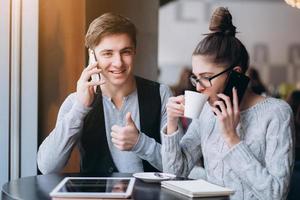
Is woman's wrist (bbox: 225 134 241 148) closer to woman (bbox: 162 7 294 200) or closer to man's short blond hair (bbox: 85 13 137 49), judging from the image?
woman (bbox: 162 7 294 200)

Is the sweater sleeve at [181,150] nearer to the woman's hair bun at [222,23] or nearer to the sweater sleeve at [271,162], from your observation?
the sweater sleeve at [271,162]

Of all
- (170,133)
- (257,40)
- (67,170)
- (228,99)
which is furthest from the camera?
(257,40)

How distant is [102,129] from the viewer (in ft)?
9.78

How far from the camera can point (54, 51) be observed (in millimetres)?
3307

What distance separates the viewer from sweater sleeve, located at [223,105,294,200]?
7.22 feet

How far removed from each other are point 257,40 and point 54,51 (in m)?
1.21

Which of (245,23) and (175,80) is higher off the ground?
(245,23)

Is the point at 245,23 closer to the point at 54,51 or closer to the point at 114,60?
the point at 114,60

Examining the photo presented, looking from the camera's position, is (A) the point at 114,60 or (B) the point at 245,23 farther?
(B) the point at 245,23

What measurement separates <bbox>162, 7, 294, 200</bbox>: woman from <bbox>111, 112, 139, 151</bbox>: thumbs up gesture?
165 millimetres

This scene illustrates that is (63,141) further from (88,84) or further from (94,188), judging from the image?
(94,188)

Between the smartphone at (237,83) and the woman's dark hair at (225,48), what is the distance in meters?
0.05

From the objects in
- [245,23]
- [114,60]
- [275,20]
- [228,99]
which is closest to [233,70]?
[228,99]

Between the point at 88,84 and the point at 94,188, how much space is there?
0.88 meters
